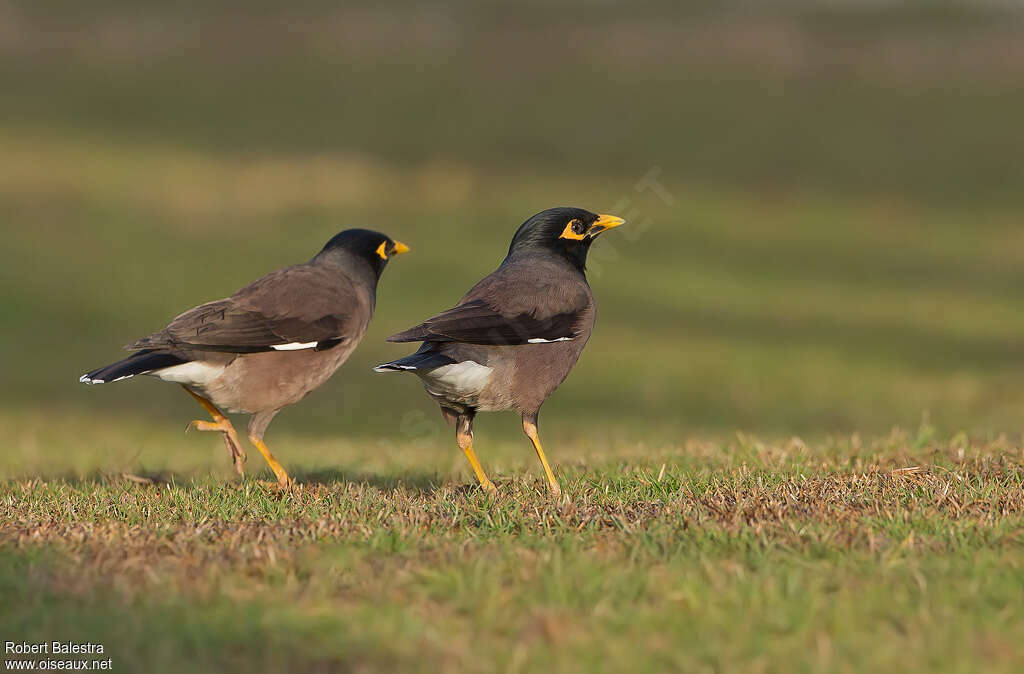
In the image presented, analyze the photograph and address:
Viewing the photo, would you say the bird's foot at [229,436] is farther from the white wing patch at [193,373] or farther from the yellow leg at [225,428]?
the white wing patch at [193,373]

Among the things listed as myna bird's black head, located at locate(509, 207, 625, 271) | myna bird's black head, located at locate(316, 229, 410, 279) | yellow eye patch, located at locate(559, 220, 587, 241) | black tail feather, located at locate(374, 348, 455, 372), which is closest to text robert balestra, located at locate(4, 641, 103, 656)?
black tail feather, located at locate(374, 348, 455, 372)

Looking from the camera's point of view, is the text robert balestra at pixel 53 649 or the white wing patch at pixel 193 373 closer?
the text robert balestra at pixel 53 649

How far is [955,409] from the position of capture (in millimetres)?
17234

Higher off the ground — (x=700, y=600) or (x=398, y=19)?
(x=398, y=19)

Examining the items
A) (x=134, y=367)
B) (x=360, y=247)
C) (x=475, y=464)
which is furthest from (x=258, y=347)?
(x=475, y=464)

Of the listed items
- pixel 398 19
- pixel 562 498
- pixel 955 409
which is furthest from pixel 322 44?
pixel 562 498

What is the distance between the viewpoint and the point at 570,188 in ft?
101

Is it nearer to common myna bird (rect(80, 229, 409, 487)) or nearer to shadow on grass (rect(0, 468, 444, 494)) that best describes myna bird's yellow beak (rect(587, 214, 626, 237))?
common myna bird (rect(80, 229, 409, 487))

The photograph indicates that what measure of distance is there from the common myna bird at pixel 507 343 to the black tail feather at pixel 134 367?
6.16ft

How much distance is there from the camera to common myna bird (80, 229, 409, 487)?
9.09 m

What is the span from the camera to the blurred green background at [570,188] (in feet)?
62.1

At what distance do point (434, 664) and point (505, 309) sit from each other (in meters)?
4.04

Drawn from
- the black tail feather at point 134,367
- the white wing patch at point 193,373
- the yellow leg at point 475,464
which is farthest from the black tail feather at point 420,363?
the black tail feather at point 134,367

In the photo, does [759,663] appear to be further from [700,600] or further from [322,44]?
[322,44]
